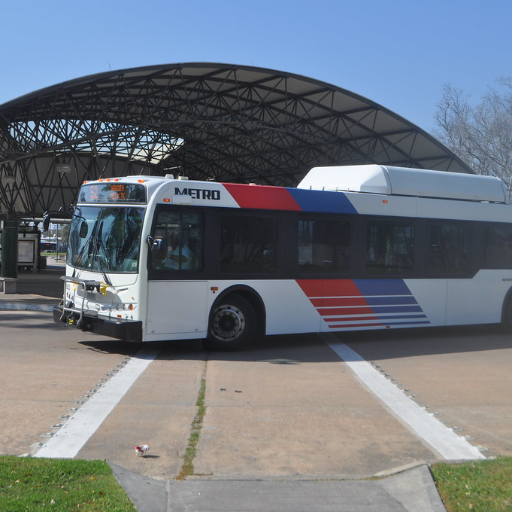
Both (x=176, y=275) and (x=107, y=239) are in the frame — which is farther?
(x=107, y=239)

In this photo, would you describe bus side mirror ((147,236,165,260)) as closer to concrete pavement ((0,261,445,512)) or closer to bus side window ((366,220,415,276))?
bus side window ((366,220,415,276))

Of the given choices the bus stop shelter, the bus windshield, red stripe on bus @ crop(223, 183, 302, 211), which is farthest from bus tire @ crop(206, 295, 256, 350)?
the bus stop shelter

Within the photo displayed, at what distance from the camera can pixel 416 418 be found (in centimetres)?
802

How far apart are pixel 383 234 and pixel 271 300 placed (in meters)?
2.92

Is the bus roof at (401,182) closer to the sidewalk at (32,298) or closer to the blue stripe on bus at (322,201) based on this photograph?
the blue stripe on bus at (322,201)

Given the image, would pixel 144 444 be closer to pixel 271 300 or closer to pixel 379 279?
pixel 271 300

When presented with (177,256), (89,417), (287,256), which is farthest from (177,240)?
(89,417)

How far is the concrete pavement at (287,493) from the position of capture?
506 cm

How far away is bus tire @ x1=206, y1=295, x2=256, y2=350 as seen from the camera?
12500 mm

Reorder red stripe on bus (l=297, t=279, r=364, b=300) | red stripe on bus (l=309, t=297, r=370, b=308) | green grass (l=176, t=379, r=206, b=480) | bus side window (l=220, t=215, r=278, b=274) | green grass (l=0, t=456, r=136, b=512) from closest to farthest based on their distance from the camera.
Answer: green grass (l=0, t=456, r=136, b=512) < green grass (l=176, t=379, r=206, b=480) < bus side window (l=220, t=215, r=278, b=274) < red stripe on bus (l=297, t=279, r=364, b=300) < red stripe on bus (l=309, t=297, r=370, b=308)

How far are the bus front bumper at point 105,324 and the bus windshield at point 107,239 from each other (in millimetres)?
819

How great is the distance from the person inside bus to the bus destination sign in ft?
2.81

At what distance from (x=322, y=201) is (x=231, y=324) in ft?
9.79

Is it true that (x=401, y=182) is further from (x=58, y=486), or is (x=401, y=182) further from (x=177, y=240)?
(x=58, y=486)
